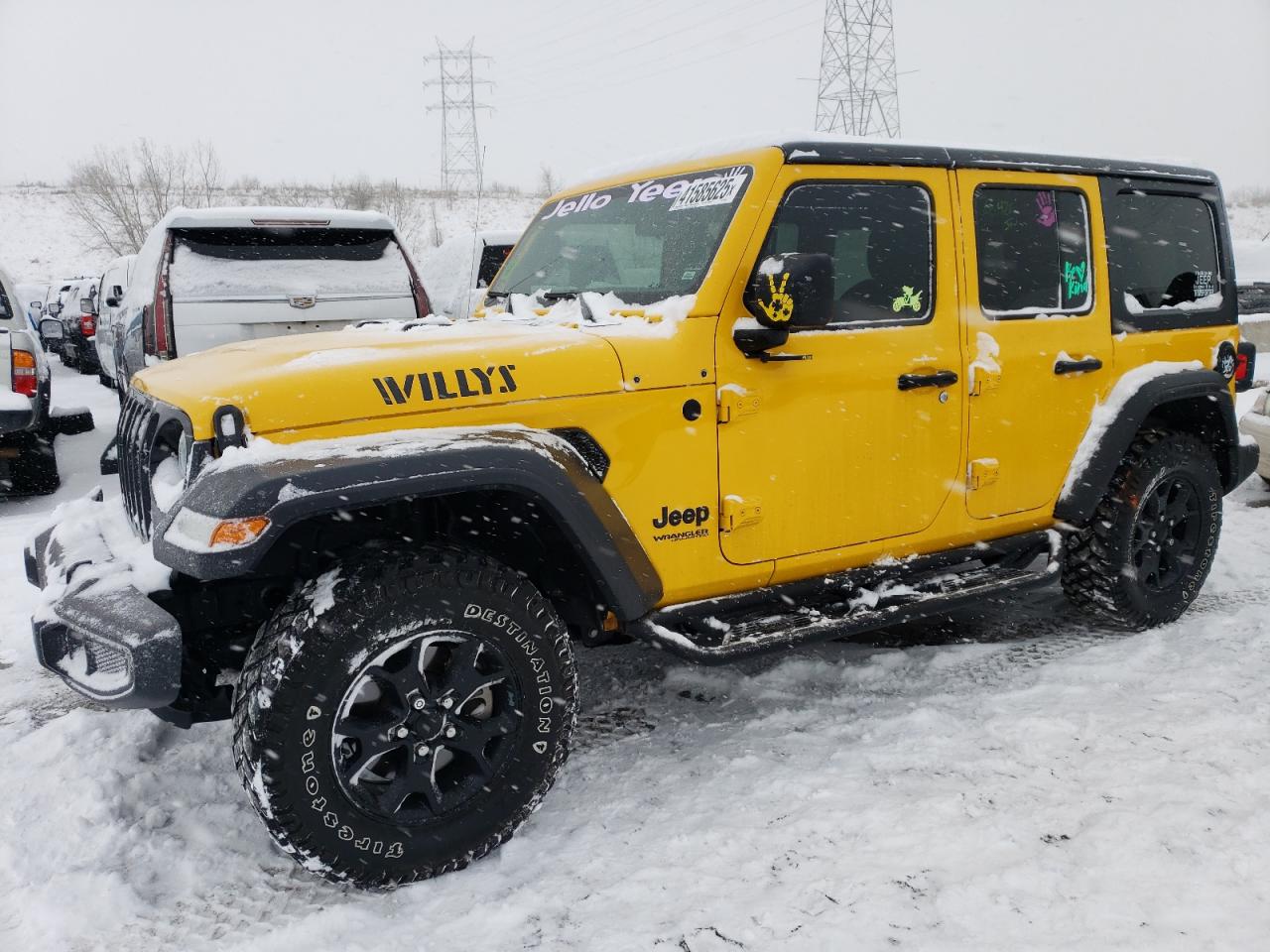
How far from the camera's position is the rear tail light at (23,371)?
6.86m

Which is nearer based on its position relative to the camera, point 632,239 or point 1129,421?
point 632,239

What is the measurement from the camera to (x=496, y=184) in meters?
58.9

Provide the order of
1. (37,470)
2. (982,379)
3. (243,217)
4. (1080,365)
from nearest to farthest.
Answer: (982,379), (1080,365), (243,217), (37,470)

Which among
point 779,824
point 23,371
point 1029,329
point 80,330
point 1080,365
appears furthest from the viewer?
point 80,330

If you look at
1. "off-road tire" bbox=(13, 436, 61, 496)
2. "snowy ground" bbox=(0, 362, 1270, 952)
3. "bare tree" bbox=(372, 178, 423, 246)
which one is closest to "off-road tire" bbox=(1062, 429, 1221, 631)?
"snowy ground" bbox=(0, 362, 1270, 952)

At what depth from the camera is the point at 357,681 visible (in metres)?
2.41

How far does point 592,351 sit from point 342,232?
4451 millimetres

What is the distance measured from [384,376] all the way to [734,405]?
3.39 feet

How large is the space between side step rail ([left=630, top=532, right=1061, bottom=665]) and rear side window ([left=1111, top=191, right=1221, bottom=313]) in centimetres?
112

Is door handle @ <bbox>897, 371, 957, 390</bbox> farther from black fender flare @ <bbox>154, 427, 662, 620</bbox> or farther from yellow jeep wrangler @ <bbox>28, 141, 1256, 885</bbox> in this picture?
black fender flare @ <bbox>154, 427, 662, 620</bbox>

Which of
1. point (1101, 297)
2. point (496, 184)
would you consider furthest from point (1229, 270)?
point (496, 184)

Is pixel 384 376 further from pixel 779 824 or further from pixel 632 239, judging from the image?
pixel 779 824

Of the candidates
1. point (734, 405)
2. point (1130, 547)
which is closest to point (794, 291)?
point (734, 405)

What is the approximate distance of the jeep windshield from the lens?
3.12m
